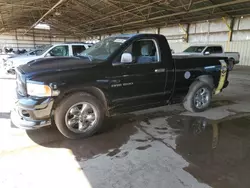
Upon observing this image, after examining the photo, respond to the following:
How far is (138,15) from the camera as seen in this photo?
709 inches

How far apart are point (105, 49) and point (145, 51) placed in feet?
2.78

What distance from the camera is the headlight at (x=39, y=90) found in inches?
117

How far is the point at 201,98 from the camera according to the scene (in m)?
4.97

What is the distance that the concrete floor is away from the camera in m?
2.41

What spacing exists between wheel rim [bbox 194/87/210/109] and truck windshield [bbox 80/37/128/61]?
2340 mm

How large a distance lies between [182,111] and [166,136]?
161 cm

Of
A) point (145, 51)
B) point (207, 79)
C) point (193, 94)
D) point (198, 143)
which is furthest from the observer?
point (207, 79)

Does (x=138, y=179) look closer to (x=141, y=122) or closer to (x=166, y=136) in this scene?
(x=166, y=136)

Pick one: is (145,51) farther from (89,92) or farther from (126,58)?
(89,92)

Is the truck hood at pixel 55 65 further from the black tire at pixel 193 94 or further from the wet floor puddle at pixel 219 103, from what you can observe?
the wet floor puddle at pixel 219 103

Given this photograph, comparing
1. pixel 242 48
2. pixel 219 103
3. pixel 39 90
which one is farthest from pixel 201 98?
pixel 242 48

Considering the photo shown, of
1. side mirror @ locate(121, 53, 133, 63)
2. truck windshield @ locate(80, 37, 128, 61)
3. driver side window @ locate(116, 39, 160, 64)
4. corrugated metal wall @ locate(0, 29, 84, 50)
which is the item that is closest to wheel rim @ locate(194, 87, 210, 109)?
driver side window @ locate(116, 39, 160, 64)

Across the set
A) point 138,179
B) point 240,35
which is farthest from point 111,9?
point 138,179

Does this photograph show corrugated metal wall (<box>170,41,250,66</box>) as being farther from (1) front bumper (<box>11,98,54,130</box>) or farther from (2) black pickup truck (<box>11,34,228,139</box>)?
(1) front bumper (<box>11,98,54,130</box>)
